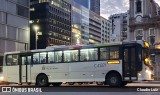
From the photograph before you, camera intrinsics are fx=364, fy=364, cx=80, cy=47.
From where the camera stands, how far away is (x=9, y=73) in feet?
110

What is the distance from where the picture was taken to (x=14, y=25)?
244ft

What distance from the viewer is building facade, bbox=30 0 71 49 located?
145 metres

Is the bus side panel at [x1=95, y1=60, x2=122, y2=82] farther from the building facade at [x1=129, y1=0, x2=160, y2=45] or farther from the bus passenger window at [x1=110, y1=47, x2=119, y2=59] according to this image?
the building facade at [x1=129, y1=0, x2=160, y2=45]

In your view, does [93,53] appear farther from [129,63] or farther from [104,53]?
[129,63]

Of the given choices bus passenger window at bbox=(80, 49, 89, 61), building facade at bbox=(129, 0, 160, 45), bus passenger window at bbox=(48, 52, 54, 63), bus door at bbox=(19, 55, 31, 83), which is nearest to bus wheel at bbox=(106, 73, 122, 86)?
bus passenger window at bbox=(80, 49, 89, 61)

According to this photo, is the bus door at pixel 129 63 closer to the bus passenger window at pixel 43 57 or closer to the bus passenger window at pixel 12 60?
the bus passenger window at pixel 43 57

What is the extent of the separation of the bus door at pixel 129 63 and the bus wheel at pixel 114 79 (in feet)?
1.52

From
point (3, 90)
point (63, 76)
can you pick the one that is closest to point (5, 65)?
point (63, 76)

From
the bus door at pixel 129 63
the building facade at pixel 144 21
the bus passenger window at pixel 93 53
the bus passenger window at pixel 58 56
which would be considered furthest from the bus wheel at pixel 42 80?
the building facade at pixel 144 21

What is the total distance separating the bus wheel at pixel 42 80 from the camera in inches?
1218

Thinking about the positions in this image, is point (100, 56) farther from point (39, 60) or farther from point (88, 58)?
point (39, 60)

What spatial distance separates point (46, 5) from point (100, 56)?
119780mm

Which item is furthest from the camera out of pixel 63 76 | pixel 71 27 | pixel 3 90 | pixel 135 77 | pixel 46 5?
pixel 71 27

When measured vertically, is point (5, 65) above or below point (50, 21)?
below
